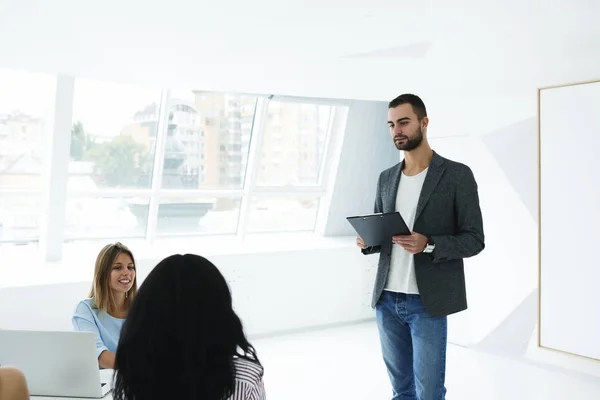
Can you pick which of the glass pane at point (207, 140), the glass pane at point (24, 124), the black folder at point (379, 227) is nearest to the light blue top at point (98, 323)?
the black folder at point (379, 227)

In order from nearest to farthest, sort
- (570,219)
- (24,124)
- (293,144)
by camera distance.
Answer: (570,219)
(24,124)
(293,144)

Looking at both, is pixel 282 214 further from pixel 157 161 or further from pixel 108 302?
pixel 108 302

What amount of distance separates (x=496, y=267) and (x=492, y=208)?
511mm

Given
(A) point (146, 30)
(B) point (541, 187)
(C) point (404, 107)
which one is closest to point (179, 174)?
(A) point (146, 30)

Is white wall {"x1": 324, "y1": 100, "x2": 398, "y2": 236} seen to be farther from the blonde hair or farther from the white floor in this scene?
the blonde hair

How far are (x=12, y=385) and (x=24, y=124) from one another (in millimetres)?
4081

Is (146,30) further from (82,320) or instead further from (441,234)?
(441,234)

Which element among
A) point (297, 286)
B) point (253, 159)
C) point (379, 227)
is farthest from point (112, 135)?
point (379, 227)

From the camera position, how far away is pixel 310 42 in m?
3.90

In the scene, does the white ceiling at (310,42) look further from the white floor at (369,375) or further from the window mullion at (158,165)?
the white floor at (369,375)

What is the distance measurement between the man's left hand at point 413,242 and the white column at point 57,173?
3653 millimetres

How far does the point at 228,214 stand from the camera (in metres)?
6.75

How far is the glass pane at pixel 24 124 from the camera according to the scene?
514 centimetres

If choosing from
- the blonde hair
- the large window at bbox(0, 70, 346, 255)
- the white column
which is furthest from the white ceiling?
the blonde hair
